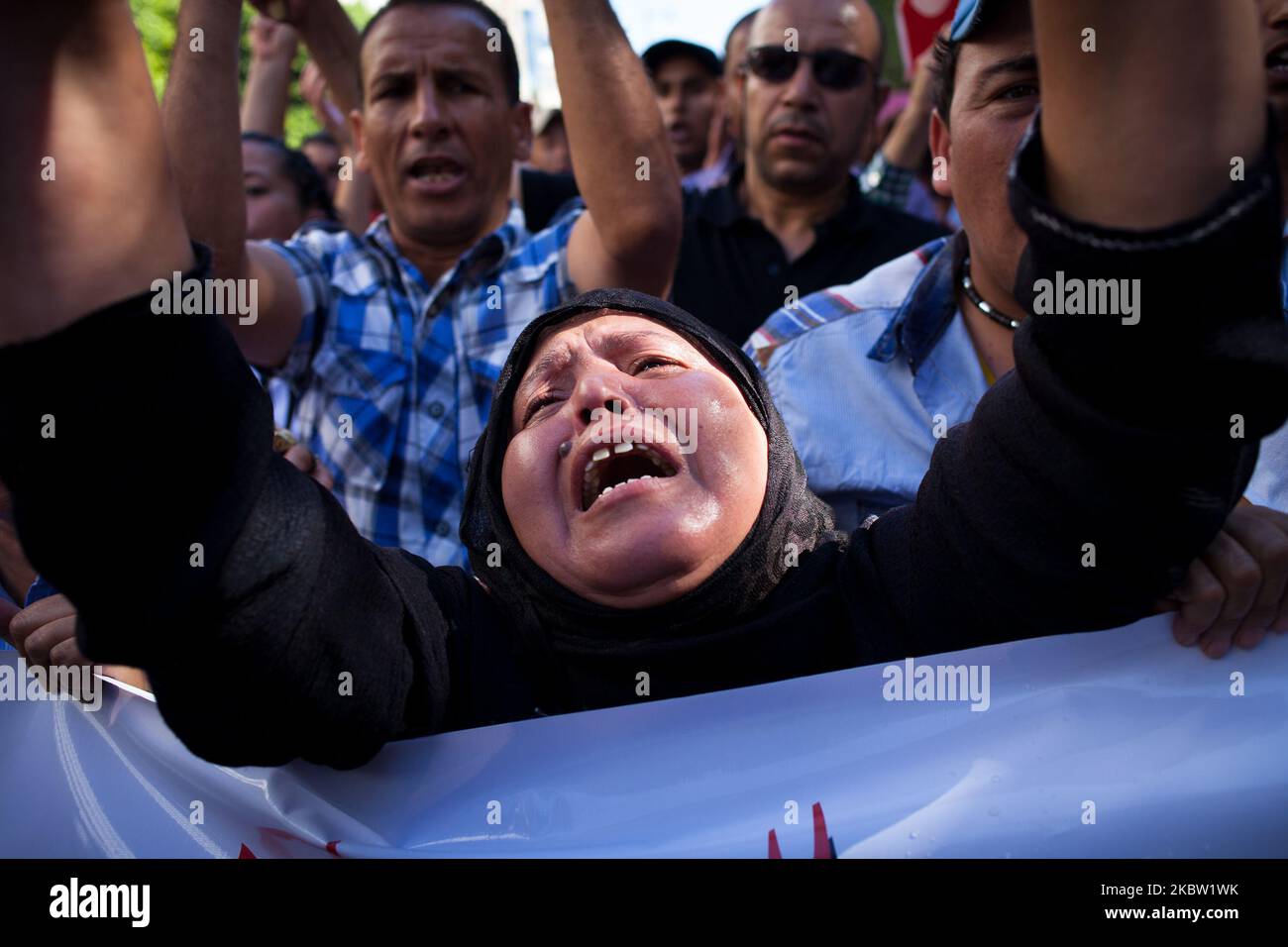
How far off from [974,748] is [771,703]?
26 cm

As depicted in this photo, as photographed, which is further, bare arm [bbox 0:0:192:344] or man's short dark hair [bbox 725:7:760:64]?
man's short dark hair [bbox 725:7:760:64]

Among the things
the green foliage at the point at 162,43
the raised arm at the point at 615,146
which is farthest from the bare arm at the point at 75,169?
the green foliage at the point at 162,43

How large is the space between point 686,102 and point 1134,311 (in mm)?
4923

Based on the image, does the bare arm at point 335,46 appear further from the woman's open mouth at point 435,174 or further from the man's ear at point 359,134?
the woman's open mouth at point 435,174

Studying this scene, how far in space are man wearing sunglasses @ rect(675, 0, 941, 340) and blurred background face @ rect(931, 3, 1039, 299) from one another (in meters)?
1.56

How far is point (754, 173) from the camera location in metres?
4.14

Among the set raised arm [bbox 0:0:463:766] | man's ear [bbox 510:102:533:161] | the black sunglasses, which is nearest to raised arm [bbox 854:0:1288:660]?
raised arm [bbox 0:0:463:766]

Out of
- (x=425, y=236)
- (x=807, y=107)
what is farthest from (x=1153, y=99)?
(x=807, y=107)

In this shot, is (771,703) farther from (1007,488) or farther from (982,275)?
(982,275)

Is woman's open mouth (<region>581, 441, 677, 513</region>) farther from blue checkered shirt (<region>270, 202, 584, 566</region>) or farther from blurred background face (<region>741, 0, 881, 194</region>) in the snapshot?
blurred background face (<region>741, 0, 881, 194</region>)

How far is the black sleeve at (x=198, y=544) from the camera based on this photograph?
3.85 feet

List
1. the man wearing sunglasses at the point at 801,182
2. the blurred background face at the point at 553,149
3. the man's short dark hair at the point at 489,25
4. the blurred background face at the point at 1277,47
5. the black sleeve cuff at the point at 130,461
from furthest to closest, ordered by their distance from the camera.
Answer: the blurred background face at the point at 553,149
the man wearing sunglasses at the point at 801,182
the man's short dark hair at the point at 489,25
the blurred background face at the point at 1277,47
the black sleeve cuff at the point at 130,461

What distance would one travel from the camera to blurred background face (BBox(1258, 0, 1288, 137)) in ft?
7.31
